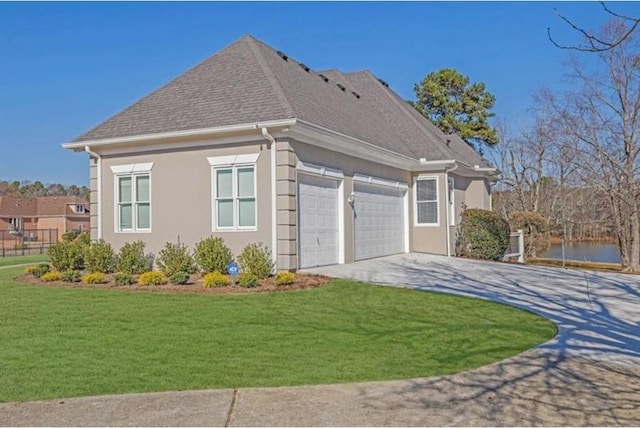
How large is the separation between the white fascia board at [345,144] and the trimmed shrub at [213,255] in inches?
122

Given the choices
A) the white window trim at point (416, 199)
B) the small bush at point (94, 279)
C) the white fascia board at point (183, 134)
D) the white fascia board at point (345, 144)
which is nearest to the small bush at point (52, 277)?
the small bush at point (94, 279)

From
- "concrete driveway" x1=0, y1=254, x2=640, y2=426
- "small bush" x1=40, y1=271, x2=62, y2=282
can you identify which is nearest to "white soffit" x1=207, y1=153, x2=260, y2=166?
"small bush" x1=40, y1=271, x2=62, y2=282

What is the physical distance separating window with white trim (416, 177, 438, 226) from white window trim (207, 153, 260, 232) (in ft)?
28.4

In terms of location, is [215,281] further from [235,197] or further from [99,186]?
[99,186]

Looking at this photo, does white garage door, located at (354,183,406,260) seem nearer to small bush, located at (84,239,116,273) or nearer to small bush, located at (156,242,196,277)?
small bush, located at (156,242,196,277)

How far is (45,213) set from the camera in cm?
5950

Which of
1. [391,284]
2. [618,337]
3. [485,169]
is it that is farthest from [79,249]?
[485,169]

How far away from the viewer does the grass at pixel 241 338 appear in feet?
17.9

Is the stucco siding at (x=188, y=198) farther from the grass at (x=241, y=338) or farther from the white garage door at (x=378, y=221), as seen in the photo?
the white garage door at (x=378, y=221)

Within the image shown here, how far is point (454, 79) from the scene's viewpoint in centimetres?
3531

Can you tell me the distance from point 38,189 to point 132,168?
85.3 meters

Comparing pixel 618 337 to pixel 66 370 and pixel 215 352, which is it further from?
pixel 66 370

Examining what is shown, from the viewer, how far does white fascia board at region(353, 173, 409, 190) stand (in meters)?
16.1

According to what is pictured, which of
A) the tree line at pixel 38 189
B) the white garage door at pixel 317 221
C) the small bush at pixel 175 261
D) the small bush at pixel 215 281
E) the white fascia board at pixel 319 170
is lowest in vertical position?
the small bush at pixel 215 281
